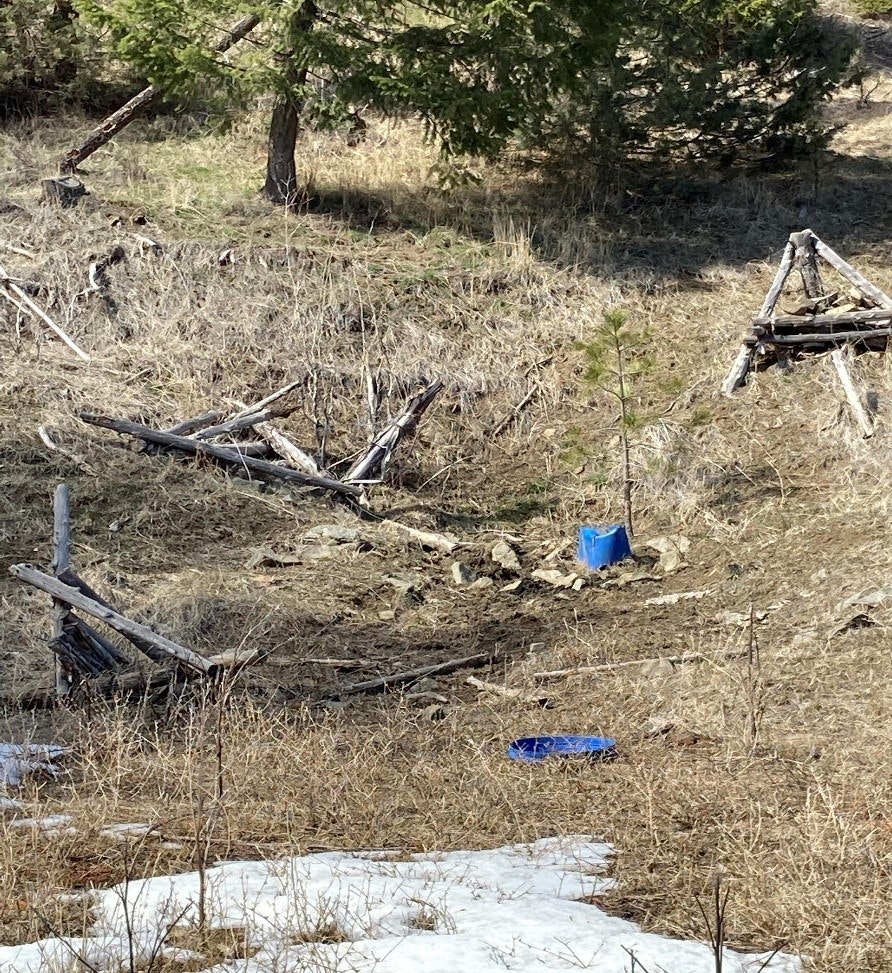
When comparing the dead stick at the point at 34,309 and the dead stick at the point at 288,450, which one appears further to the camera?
the dead stick at the point at 34,309

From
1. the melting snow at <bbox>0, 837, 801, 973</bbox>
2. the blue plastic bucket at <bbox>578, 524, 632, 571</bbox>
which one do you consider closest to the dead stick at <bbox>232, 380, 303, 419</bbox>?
the blue plastic bucket at <bbox>578, 524, 632, 571</bbox>

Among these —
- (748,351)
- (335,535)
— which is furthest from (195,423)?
(748,351)

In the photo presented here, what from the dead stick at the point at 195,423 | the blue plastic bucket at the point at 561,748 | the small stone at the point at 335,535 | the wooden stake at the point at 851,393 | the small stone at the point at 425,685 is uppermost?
the wooden stake at the point at 851,393

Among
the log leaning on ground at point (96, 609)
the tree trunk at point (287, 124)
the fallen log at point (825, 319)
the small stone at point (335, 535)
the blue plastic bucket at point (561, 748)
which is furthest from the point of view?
the tree trunk at point (287, 124)

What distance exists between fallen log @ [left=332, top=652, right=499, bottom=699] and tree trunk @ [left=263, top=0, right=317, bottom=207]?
22.8 feet

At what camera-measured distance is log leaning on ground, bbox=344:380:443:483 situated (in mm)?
10320

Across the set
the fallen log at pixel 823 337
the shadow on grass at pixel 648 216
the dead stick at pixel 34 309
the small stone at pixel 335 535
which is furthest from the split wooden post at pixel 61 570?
the shadow on grass at pixel 648 216

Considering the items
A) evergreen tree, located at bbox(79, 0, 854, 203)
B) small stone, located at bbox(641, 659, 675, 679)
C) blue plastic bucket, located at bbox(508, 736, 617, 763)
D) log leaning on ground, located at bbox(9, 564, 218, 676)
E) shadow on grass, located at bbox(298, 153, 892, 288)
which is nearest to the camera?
blue plastic bucket, located at bbox(508, 736, 617, 763)

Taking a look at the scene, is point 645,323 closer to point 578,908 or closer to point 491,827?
point 491,827

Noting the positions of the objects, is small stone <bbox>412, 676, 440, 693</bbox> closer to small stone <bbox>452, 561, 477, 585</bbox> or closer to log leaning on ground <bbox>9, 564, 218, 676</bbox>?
log leaning on ground <bbox>9, 564, 218, 676</bbox>

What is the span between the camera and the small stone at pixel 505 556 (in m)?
9.28

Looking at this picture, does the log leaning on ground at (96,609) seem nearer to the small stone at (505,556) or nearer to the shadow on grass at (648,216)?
the small stone at (505,556)

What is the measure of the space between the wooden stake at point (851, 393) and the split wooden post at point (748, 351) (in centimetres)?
71

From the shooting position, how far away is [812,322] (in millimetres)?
11266
